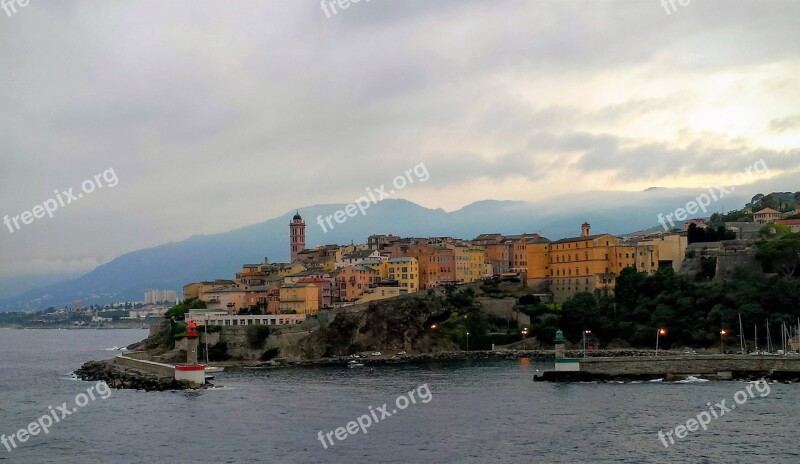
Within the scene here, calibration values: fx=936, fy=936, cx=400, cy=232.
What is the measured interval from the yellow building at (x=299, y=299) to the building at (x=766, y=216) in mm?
53998

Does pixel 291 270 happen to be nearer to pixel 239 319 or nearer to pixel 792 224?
pixel 239 319

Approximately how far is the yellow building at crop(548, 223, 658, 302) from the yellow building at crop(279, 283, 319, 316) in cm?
2435

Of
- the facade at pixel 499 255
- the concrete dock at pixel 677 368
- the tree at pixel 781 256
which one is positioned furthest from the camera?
the facade at pixel 499 255

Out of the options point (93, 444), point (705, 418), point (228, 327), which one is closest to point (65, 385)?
point (228, 327)

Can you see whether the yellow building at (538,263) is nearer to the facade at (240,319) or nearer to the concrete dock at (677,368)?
the facade at (240,319)

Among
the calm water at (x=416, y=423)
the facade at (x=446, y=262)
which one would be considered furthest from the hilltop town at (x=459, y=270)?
the calm water at (x=416, y=423)

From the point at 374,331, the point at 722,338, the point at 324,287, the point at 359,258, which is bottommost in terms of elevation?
the point at 722,338

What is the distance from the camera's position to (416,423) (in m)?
40.5

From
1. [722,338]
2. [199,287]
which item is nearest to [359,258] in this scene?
[199,287]

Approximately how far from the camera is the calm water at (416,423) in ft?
110

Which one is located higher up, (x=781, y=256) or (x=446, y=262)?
(x=446, y=262)

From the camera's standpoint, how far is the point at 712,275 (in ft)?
277

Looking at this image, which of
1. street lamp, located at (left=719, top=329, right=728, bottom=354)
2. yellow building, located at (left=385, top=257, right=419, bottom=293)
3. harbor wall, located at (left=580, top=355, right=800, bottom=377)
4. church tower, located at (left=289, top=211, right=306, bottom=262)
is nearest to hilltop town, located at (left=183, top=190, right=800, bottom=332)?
yellow building, located at (left=385, top=257, right=419, bottom=293)

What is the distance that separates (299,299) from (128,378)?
27519 mm
